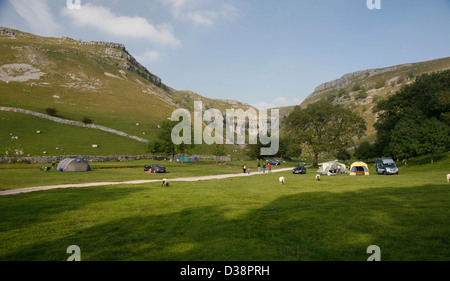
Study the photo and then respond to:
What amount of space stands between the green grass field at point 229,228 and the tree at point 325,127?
5182cm

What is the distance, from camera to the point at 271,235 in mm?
9891

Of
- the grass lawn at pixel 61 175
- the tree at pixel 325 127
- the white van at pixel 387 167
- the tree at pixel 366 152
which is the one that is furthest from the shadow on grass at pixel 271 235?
the tree at pixel 366 152

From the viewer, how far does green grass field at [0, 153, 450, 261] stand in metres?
8.02

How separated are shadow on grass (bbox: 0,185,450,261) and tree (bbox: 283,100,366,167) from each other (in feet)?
177

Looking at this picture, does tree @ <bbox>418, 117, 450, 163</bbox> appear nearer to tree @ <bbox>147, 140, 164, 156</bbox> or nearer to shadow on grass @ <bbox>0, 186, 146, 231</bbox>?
shadow on grass @ <bbox>0, 186, 146, 231</bbox>

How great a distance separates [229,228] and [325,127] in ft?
214

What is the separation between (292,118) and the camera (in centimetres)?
7369

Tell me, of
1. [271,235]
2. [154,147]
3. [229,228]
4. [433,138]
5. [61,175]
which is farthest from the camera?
[154,147]

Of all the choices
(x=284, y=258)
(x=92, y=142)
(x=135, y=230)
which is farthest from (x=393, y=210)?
(x=92, y=142)

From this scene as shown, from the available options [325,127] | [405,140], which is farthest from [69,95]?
[405,140]

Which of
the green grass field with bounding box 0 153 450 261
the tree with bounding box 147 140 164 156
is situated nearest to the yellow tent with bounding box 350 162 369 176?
the green grass field with bounding box 0 153 450 261

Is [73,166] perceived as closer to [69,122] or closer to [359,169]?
[359,169]

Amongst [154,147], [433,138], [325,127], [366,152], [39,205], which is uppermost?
[325,127]
